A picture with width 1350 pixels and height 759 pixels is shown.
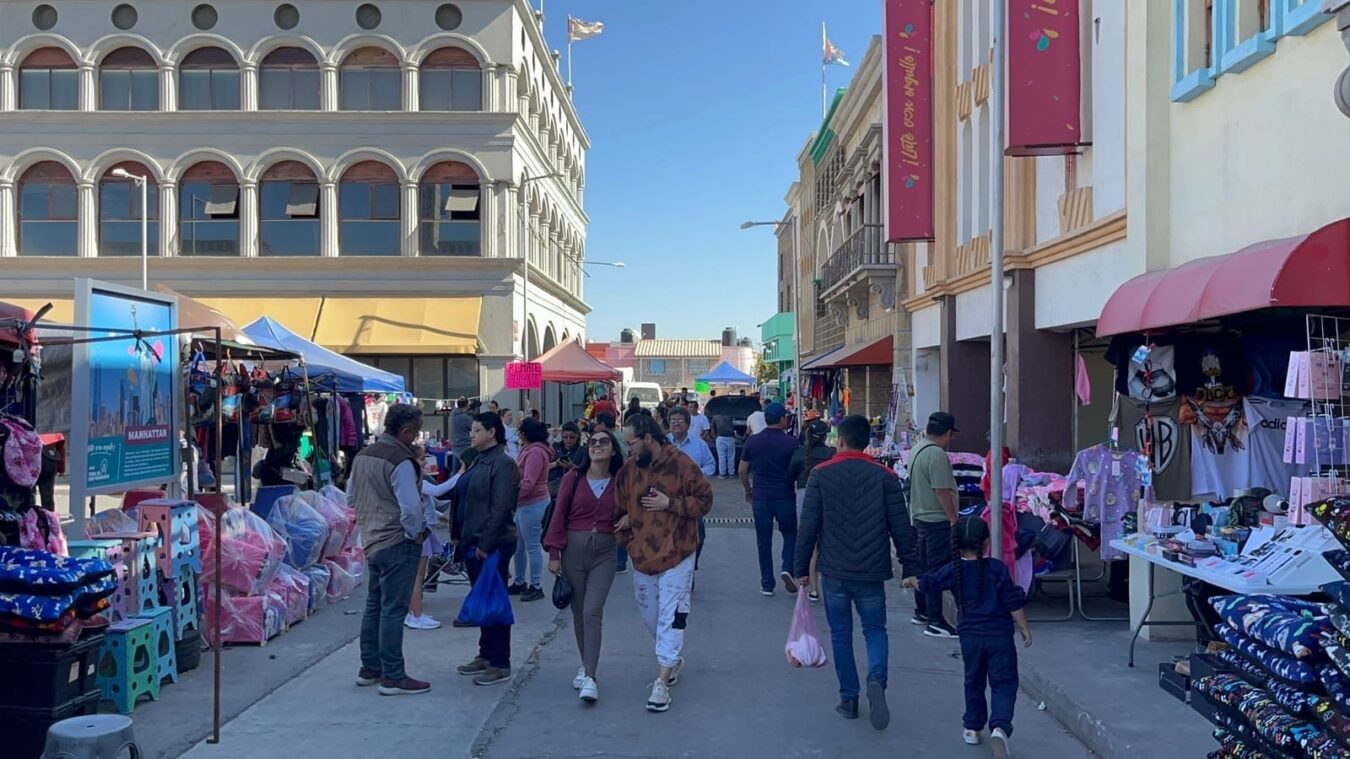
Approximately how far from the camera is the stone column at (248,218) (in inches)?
1125

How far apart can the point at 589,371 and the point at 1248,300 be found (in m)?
20.6

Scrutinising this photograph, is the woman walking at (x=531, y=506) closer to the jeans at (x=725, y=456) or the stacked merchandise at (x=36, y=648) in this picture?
the stacked merchandise at (x=36, y=648)

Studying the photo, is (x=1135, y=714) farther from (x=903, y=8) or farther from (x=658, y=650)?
(x=903, y=8)

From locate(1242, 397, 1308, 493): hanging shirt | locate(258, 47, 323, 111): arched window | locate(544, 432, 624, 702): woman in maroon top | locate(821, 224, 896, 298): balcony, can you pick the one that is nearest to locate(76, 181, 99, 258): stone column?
locate(258, 47, 323, 111): arched window

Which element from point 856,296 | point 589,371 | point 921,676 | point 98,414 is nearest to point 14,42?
point 589,371

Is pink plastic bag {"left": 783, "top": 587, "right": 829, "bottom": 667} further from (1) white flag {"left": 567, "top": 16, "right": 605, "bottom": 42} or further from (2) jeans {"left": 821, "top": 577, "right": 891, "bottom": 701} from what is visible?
(1) white flag {"left": 567, "top": 16, "right": 605, "bottom": 42}

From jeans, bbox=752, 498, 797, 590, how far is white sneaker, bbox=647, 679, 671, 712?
12.1ft

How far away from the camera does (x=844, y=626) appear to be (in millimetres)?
6320

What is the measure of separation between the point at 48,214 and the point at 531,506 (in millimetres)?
24884

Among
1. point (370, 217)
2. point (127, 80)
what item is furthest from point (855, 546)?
point (127, 80)

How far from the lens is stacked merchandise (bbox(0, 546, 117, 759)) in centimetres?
533

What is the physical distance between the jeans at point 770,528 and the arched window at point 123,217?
24.2 metres

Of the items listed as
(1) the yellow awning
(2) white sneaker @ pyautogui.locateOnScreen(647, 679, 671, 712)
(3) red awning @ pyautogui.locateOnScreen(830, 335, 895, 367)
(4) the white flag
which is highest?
(4) the white flag

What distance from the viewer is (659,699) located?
21.5ft
